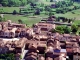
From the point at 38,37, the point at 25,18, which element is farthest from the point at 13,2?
the point at 38,37

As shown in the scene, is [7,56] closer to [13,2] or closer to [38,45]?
[38,45]

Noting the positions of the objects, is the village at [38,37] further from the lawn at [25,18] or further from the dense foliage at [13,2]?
the dense foliage at [13,2]

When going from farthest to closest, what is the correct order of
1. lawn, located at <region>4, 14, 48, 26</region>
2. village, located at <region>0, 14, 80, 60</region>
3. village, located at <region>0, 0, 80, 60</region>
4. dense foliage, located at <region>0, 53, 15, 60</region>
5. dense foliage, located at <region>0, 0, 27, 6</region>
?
dense foliage, located at <region>0, 0, 27, 6</region> < lawn, located at <region>4, 14, 48, 26</region> < village, located at <region>0, 0, 80, 60</region> < village, located at <region>0, 14, 80, 60</region> < dense foliage, located at <region>0, 53, 15, 60</region>

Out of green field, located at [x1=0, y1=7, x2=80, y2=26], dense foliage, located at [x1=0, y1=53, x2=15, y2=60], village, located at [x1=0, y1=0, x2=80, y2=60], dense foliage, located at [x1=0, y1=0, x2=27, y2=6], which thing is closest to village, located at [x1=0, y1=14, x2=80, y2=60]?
village, located at [x1=0, y1=0, x2=80, y2=60]

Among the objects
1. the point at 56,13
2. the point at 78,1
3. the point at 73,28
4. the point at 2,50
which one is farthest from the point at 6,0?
the point at 2,50

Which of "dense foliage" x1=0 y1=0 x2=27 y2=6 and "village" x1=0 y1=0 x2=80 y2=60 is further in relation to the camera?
"dense foliage" x1=0 y1=0 x2=27 y2=6

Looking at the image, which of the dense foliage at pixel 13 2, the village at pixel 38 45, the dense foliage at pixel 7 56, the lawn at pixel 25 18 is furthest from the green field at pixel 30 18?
the dense foliage at pixel 7 56

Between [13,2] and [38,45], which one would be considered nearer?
[38,45]

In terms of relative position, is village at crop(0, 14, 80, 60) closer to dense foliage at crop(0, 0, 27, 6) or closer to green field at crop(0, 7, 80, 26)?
green field at crop(0, 7, 80, 26)

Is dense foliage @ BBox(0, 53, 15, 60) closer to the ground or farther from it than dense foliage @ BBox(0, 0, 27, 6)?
closer to the ground
